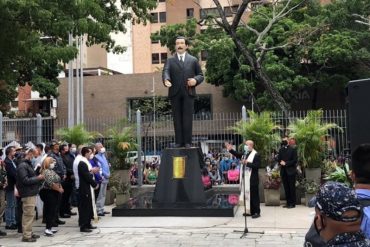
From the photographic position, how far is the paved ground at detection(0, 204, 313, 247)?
9.50 meters

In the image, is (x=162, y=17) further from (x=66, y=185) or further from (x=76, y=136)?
(x=66, y=185)

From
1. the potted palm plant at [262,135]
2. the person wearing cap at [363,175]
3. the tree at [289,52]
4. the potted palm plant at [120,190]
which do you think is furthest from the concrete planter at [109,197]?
the tree at [289,52]

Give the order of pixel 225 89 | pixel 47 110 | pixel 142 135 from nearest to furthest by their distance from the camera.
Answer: pixel 142 135 → pixel 225 89 → pixel 47 110

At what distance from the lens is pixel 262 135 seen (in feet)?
50.7

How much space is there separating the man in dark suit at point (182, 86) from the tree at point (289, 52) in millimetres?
17073

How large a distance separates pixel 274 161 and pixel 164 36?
21762 mm

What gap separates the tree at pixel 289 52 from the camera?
1251 inches

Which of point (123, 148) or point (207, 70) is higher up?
point (207, 70)

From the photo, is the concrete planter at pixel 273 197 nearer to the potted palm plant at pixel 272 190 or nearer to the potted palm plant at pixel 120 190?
the potted palm plant at pixel 272 190

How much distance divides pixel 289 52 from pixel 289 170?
2080cm

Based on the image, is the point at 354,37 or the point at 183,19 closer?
the point at 354,37

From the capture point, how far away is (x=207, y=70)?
3562cm

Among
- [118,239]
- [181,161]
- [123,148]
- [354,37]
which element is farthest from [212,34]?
[118,239]

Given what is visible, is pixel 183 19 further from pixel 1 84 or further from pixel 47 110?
pixel 1 84
